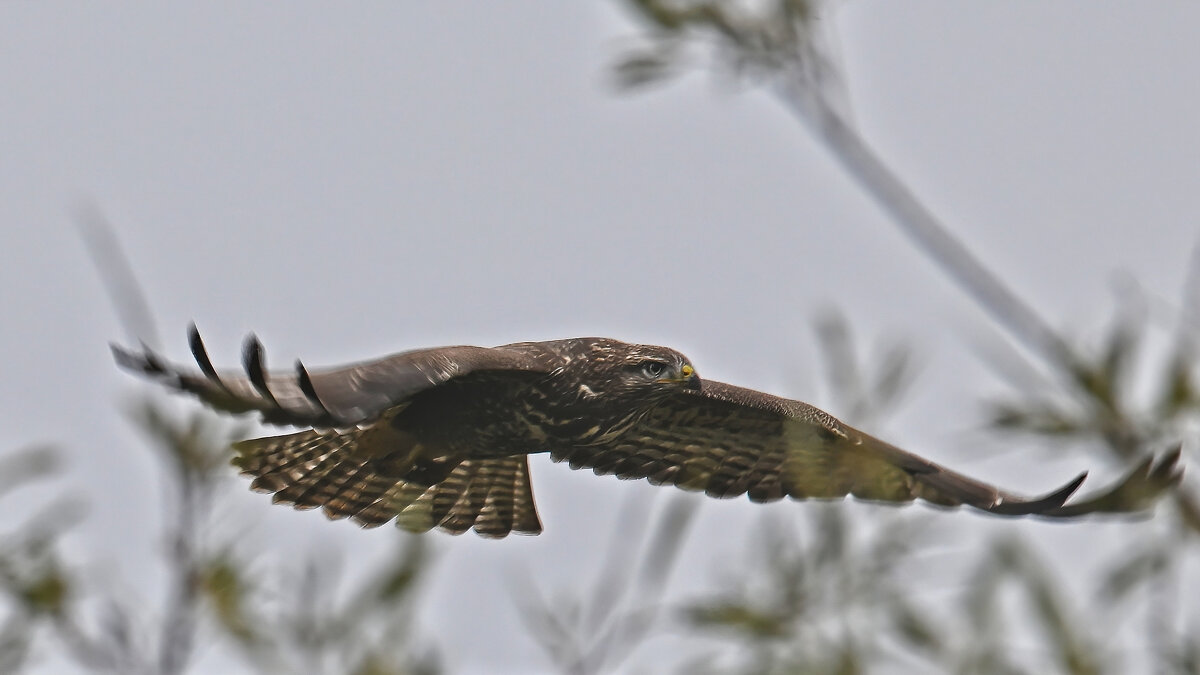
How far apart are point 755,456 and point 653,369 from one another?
132 cm

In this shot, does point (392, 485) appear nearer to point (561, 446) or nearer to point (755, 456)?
point (561, 446)

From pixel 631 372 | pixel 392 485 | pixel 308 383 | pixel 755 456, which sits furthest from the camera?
pixel 755 456

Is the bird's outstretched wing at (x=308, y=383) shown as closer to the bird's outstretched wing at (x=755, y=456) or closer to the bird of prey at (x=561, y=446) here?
the bird of prey at (x=561, y=446)

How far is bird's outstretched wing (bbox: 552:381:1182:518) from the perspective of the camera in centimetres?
870

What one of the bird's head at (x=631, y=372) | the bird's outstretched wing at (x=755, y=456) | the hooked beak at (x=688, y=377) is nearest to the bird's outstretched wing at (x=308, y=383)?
the bird's head at (x=631, y=372)

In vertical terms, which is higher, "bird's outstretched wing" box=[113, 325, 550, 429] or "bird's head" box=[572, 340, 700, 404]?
"bird's head" box=[572, 340, 700, 404]

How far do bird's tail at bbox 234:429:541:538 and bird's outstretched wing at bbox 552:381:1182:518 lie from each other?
692 millimetres

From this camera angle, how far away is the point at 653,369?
8266mm

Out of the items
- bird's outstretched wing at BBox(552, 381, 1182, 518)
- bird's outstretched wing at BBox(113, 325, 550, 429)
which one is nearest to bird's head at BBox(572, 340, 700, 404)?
bird's outstretched wing at BBox(552, 381, 1182, 518)

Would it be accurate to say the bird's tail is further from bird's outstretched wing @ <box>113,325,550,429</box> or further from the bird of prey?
bird's outstretched wing @ <box>113,325,550,429</box>

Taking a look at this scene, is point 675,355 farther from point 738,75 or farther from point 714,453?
point 738,75

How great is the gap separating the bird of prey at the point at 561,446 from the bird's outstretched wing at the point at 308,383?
1.0 inches

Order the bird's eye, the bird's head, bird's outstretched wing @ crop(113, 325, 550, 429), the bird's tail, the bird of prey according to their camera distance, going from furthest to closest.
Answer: the bird's tail
the bird's eye
the bird's head
the bird of prey
bird's outstretched wing @ crop(113, 325, 550, 429)

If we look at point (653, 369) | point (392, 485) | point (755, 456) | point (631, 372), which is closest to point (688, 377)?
point (653, 369)
